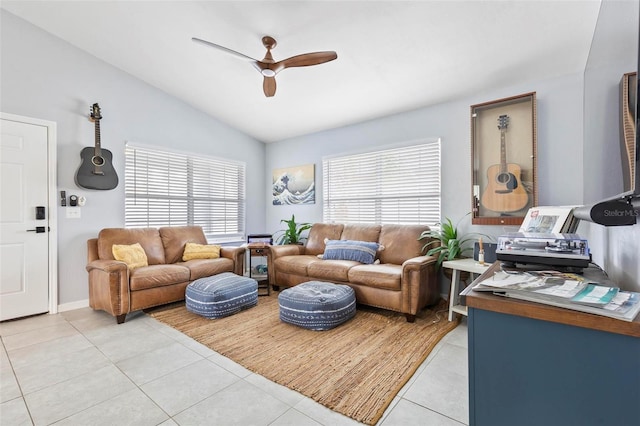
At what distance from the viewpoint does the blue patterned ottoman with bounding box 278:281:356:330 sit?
264cm

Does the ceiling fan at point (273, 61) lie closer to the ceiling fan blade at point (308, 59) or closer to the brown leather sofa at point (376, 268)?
the ceiling fan blade at point (308, 59)

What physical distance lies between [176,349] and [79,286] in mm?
2029

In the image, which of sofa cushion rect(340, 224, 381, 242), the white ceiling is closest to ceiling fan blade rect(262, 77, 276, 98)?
the white ceiling

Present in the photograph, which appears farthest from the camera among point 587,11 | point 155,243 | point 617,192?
point 155,243

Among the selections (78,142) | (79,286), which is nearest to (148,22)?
(78,142)

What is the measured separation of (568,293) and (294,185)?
14.8 ft

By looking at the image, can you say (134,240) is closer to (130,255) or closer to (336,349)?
(130,255)

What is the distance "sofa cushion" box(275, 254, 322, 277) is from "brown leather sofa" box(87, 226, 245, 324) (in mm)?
602

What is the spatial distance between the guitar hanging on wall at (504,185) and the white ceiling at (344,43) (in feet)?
2.27

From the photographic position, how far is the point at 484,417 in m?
0.83

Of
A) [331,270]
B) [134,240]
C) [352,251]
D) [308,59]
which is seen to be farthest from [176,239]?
[308,59]

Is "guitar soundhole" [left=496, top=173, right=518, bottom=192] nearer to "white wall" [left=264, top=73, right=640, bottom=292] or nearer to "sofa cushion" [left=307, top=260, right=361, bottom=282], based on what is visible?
"white wall" [left=264, top=73, right=640, bottom=292]

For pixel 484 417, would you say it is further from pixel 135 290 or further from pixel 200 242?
pixel 200 242

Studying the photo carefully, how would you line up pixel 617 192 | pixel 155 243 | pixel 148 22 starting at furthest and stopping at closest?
pixel 155 243 < pixel 148 22 < pixel 617 192
